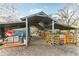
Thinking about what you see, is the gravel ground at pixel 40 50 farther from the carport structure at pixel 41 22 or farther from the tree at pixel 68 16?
the tree at pixel 68 16

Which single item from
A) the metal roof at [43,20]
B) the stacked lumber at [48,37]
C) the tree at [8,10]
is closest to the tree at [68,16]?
the metal roof at [43,20]

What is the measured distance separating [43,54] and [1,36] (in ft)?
1.27

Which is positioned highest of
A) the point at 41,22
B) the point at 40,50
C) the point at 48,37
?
the point at 41,22

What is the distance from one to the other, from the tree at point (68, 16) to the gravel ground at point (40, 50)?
222 mm

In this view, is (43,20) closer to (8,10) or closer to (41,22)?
(41,22)

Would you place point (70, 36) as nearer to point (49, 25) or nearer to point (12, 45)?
point (49, 25)

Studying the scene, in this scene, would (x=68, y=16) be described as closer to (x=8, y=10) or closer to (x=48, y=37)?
(x=48, y=37)

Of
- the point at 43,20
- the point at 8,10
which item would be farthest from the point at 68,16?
the point at 8,10

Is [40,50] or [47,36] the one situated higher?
[47,36]

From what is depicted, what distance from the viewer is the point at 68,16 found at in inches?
53.7

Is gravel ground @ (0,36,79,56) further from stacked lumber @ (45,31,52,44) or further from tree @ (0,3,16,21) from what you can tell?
tree @ (0,3,16,21)

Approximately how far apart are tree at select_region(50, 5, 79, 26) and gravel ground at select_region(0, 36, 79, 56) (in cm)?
22

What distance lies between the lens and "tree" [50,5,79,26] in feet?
4.44

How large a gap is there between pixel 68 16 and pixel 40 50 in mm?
377
